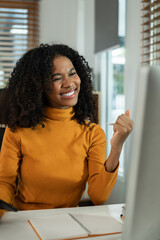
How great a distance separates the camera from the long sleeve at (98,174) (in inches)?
47.3

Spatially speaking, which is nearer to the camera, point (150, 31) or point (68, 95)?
point (68, 95)

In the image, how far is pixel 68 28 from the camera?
10.6 ft

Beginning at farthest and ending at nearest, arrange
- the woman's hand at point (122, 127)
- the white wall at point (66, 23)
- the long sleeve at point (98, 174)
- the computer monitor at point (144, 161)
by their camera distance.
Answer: the white wall at point (66, 23), the long sleeve at point (98, 174), the woman's hand at point (122, 127), the computer monitor at point (144, 161)

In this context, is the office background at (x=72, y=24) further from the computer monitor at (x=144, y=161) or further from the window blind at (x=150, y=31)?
the computer monitor at (x=144, y=161)

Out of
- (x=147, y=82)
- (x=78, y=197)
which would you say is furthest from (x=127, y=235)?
(x=78, y=197)

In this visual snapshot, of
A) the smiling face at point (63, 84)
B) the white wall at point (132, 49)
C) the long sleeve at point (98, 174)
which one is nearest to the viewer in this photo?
the long sleeve at point (98, 174)

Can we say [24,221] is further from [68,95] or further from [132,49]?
[132,49]

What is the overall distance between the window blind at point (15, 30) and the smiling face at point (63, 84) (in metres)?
1.97

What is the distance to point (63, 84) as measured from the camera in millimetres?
1326

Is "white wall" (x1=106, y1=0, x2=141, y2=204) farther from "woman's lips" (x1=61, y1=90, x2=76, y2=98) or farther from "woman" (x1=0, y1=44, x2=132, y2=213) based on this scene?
"woman's lips" (x1=61, y1=90, x2=76, y2=98)

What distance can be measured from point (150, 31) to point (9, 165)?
4.38 feet

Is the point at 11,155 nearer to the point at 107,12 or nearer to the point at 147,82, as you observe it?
the point at 147,82

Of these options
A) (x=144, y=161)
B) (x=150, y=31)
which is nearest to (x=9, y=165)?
(x=144, y=161)

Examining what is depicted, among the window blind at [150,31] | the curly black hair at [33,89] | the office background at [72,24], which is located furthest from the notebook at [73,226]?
the office background at [72,24]
